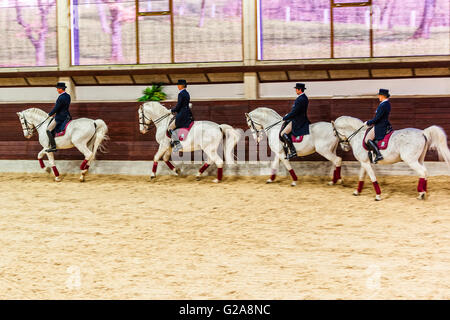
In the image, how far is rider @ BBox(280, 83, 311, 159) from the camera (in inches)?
448

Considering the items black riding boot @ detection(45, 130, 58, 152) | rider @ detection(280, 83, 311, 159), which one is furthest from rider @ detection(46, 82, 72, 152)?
rider @ detection(280, 83, 311, 159)

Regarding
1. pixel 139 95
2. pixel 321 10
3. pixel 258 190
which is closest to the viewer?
pixel 258 190

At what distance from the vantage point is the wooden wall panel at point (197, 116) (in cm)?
1243

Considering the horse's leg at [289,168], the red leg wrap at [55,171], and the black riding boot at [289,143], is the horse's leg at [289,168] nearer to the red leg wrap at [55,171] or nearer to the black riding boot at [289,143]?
the black riding boot at [289,143]

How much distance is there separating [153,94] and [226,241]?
7.27 metres

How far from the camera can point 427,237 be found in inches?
301

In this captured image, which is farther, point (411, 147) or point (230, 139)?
point (230, 139)

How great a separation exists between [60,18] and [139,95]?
9.13ft

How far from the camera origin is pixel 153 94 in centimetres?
1412

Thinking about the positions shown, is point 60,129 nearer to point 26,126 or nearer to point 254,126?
point 26,126

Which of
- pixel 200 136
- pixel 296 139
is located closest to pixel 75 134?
pixel 200 136

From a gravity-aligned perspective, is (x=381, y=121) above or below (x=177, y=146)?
above

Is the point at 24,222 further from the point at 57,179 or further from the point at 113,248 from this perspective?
the point at 57,179

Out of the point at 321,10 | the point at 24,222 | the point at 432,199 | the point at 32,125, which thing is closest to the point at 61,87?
the point at 32,125
